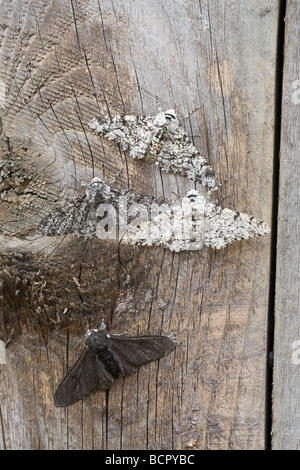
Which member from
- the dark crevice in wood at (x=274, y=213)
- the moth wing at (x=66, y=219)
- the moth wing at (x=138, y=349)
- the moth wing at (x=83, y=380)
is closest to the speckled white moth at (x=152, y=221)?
the moth wing at (x=66, y=219)

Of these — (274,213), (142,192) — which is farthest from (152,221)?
(274,213)

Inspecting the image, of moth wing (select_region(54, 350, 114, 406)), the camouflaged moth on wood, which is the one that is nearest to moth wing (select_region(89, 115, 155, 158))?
the camouflaged moth on wood

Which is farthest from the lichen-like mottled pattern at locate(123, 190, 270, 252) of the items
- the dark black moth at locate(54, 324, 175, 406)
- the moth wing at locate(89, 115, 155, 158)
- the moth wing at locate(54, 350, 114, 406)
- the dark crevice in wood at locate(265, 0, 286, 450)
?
the moth wing at locate(54, 350, 114, 406)

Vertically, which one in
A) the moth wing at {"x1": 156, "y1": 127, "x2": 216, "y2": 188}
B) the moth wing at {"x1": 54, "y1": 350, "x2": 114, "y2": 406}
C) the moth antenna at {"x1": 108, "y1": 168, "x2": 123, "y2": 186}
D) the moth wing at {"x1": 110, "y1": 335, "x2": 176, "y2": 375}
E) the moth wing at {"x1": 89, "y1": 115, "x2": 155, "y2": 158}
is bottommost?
the moth wing at {"x1": 54, "y1": 350, "x2": 114, "y2": 406}

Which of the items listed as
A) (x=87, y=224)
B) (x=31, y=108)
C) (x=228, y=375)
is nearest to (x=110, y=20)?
(x=31, y=108)

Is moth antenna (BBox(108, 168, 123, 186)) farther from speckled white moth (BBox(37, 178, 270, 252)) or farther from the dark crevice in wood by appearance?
the dark crevice in wood

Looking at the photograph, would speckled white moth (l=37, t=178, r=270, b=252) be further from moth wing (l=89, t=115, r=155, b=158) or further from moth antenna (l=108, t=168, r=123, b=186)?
moth wing (l=89, t=115, r=155, b=158)

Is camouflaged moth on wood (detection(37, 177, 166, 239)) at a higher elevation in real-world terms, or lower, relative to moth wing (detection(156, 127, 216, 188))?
lower
